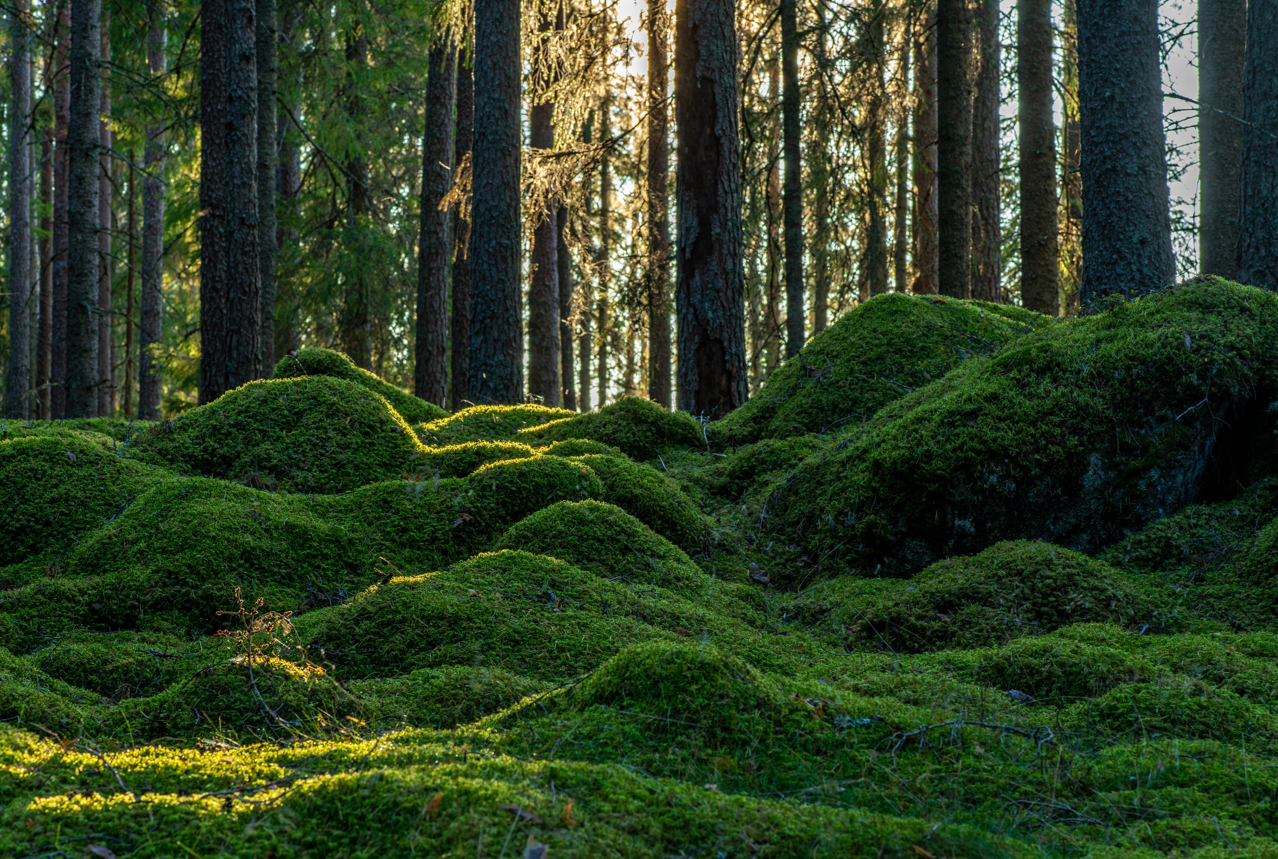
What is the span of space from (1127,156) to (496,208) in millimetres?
6040

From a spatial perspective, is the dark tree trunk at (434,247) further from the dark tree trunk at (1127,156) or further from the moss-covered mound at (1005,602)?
the moss-covered mound at (1005,602)

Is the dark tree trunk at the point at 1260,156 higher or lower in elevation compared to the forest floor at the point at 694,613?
higher

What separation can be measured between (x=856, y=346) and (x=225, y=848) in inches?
218

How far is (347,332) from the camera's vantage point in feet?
51.0

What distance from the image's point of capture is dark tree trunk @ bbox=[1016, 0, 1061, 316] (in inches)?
407

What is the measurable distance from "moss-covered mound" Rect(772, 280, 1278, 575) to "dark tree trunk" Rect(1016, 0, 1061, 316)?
19.6ft

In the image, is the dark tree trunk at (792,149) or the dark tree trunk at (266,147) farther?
the dark tree trunk at (266,147)

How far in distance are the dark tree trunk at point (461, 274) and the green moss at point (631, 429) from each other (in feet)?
21.6

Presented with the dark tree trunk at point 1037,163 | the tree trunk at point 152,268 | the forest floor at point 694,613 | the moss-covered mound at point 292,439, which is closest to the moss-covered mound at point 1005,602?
the forest floor at point 694,613

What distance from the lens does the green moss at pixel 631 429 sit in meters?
6.15

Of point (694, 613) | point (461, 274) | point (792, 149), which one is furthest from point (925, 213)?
point (694, 613)

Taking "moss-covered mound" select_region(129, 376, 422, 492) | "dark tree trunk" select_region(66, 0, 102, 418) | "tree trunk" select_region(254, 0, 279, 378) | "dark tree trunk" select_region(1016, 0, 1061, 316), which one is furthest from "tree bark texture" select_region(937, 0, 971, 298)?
"dark tree trunk" select_region(66, 0, 102, 418)

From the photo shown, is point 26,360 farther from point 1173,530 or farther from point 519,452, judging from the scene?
point 1173,530

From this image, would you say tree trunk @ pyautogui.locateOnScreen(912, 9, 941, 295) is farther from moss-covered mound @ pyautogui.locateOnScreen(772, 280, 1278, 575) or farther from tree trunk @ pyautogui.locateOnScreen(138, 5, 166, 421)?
tree trunk @ pyautogui.locateOnScreen(138, 5, 166, 421)
